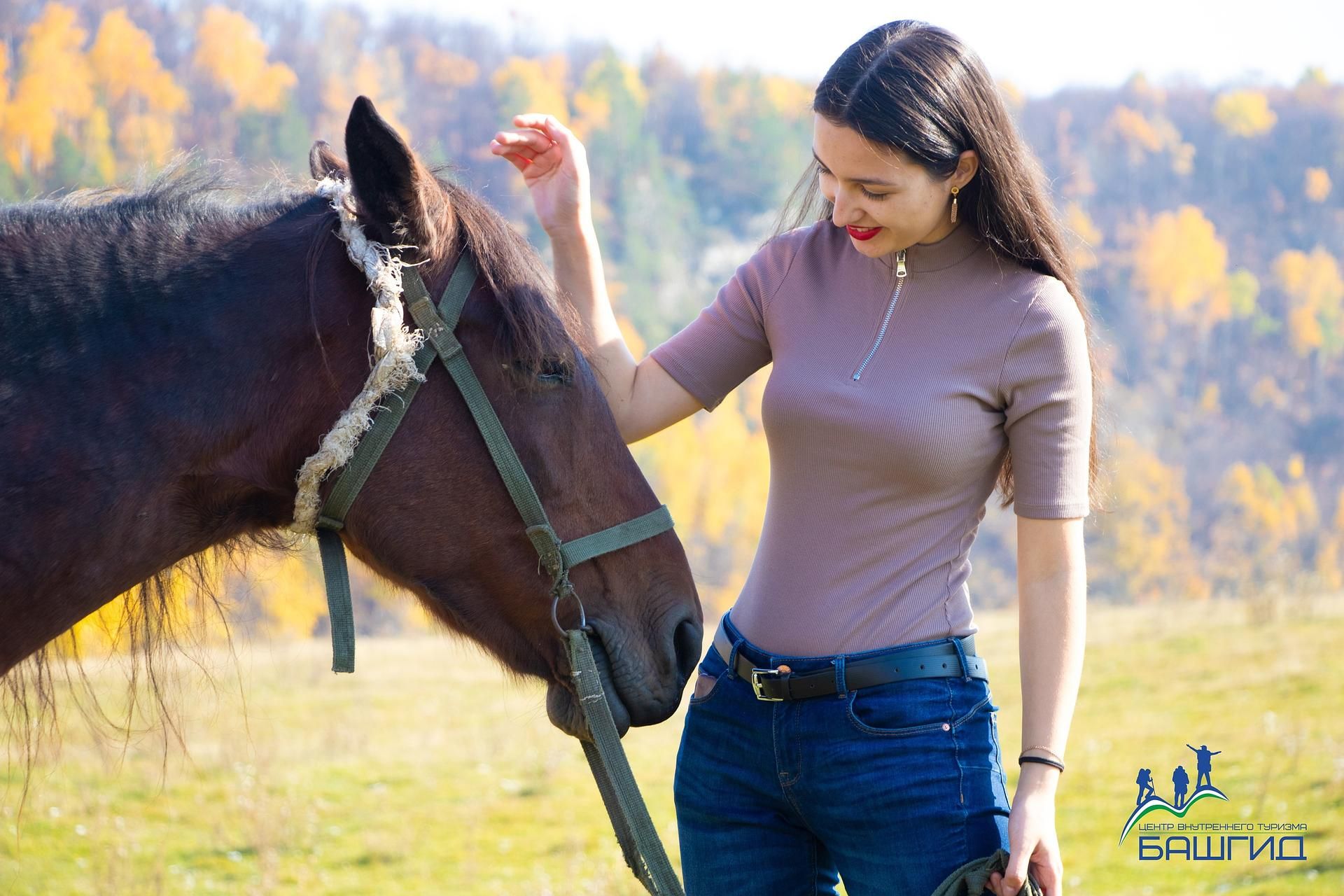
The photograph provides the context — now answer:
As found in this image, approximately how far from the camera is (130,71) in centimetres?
2714

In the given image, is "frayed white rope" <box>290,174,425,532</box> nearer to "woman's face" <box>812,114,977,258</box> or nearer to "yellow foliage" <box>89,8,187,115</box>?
"woman's face" <box>812,114,977,258</box>

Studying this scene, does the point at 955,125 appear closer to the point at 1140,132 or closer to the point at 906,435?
the point at 906,435

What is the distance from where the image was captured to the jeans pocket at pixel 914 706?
60.3 inches

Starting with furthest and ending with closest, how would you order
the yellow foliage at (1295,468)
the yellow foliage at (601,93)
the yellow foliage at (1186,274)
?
the yellow foliage at (1186,274), the yellow foliage at (601,93), the yellow foliage at (1295,468)

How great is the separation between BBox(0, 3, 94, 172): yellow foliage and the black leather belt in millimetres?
26416

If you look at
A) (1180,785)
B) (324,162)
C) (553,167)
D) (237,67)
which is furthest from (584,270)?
(237,67)

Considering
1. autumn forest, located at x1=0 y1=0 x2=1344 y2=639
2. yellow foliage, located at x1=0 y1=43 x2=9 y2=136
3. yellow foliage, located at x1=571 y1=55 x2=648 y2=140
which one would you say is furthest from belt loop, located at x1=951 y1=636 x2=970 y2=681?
yellow foliage, located at x1=571 y1=55 x2=648 y2=140

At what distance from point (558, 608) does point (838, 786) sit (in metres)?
0.54

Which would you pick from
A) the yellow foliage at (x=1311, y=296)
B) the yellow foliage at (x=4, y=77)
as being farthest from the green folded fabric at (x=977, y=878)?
the yellow foliage at (x=1311, y=296)

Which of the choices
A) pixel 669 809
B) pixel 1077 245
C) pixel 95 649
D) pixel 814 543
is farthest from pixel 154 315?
pixel 669 809

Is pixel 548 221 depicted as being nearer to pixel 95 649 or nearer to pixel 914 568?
pixel 914 568

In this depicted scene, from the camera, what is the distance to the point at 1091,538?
3198cm

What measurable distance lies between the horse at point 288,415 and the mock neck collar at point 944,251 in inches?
23.6

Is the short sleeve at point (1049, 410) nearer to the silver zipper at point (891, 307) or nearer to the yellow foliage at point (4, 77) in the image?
the silver zipper at point (891, 307)
